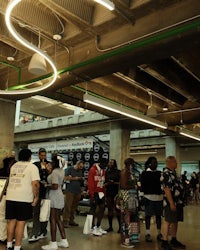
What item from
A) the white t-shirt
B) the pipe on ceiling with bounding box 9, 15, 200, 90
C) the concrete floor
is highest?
the pipe on ceiling with bounding box 9, 15, 200, 90

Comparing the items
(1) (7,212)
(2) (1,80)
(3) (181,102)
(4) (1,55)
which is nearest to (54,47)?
(4) (1,55)

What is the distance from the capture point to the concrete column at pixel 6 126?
6.73m

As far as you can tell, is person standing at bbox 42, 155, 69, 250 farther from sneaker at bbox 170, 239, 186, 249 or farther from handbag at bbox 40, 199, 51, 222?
sneaker at bbox 170, 239, 186, 249

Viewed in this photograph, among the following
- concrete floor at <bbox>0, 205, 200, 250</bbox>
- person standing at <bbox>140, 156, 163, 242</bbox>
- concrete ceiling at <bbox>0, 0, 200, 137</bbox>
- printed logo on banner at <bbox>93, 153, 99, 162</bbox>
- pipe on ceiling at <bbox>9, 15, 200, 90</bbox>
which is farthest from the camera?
printed logo on banner at <bbox>93, 153, 99, 162</bbox>

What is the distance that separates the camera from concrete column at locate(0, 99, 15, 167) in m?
6.73

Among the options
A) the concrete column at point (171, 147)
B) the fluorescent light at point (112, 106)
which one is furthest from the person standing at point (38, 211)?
the concrete column at point (171, 147)

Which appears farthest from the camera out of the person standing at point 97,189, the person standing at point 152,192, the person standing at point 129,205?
the person standing at point 97,189

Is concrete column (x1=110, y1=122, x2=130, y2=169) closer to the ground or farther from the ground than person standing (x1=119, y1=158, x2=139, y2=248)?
farther from the ground

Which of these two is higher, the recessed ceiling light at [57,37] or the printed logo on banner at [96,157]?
the recessed ceiling light at [57,37]

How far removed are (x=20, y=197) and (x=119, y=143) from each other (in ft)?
22.2

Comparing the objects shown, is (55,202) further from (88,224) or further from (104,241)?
(88,224)

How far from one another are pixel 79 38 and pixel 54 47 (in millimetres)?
585

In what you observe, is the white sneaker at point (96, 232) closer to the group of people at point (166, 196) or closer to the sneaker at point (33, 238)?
the group of people at point (166, 196)

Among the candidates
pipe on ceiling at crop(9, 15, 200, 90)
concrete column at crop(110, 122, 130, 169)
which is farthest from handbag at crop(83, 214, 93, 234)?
concrete column at crop(110, 122, 130, 169)
